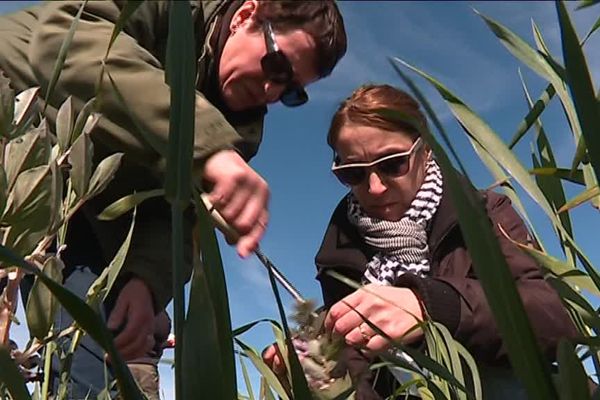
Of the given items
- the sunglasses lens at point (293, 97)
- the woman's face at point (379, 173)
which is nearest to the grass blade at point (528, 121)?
the sunglasses lens at point (293, 97)

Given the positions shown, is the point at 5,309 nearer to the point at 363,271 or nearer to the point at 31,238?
the point at 31,238

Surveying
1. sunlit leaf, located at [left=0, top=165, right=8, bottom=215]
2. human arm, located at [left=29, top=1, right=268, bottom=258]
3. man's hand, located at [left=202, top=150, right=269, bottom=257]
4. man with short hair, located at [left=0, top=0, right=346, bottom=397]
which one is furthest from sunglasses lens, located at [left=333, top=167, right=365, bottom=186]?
sunlit leaf, located at [left=0, top=165, right=8, bottom=215]

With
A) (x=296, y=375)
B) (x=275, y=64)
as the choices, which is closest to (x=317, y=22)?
(x=275, y=64)

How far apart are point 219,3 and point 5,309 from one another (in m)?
1.01

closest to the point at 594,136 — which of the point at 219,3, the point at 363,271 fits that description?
the point at 219,3

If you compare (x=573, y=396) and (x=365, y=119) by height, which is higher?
(x=573, y=396)

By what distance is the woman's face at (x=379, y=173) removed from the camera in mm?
1641

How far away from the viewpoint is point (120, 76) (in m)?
0.79

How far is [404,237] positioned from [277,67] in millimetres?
405

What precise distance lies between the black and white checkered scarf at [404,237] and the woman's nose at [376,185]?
0.06m

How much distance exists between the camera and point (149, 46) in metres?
1.20

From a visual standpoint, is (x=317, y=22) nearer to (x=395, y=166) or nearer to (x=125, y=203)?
(x=395, y=166)

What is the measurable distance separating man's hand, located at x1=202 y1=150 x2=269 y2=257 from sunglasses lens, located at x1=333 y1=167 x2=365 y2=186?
1106 millimetres

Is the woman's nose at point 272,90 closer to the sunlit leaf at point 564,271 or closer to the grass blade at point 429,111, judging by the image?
the sunlit leaf at point 564,271
